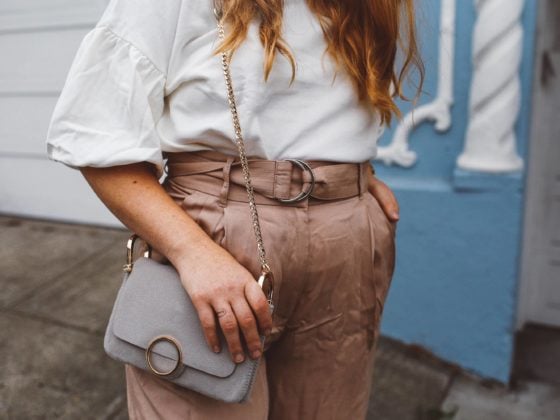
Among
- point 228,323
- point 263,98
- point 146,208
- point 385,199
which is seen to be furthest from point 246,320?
point 385,199

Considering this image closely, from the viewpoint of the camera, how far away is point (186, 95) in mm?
984

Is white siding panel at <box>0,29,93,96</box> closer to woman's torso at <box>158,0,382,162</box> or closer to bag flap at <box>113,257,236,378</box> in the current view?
woman's torso at <box>158,0,382,162</box>

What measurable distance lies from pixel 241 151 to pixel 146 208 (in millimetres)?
181

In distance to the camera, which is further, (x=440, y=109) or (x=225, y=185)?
(x=440, y=109)

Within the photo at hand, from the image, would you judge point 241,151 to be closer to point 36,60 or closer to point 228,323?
point 228,323

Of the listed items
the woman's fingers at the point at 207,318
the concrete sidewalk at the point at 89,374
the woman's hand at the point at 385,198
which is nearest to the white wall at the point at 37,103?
the concrete sidewalk at the point at 89,374

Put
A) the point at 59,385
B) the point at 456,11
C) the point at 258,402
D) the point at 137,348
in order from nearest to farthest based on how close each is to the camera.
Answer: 1. the point at 137,348
2. the point at 258,402
3. the point at 456,11
4. the point at 59,385

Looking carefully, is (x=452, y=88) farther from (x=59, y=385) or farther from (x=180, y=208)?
(x=59, y=385)

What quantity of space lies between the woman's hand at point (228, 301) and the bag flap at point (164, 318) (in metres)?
0.03

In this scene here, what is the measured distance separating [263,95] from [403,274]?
1795 millimetres

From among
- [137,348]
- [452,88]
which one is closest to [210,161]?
[137,348]

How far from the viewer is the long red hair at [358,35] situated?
1.00m

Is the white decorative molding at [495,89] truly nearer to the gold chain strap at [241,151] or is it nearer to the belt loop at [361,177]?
the belt loop at [361,177]

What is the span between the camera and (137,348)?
0.95 meters
